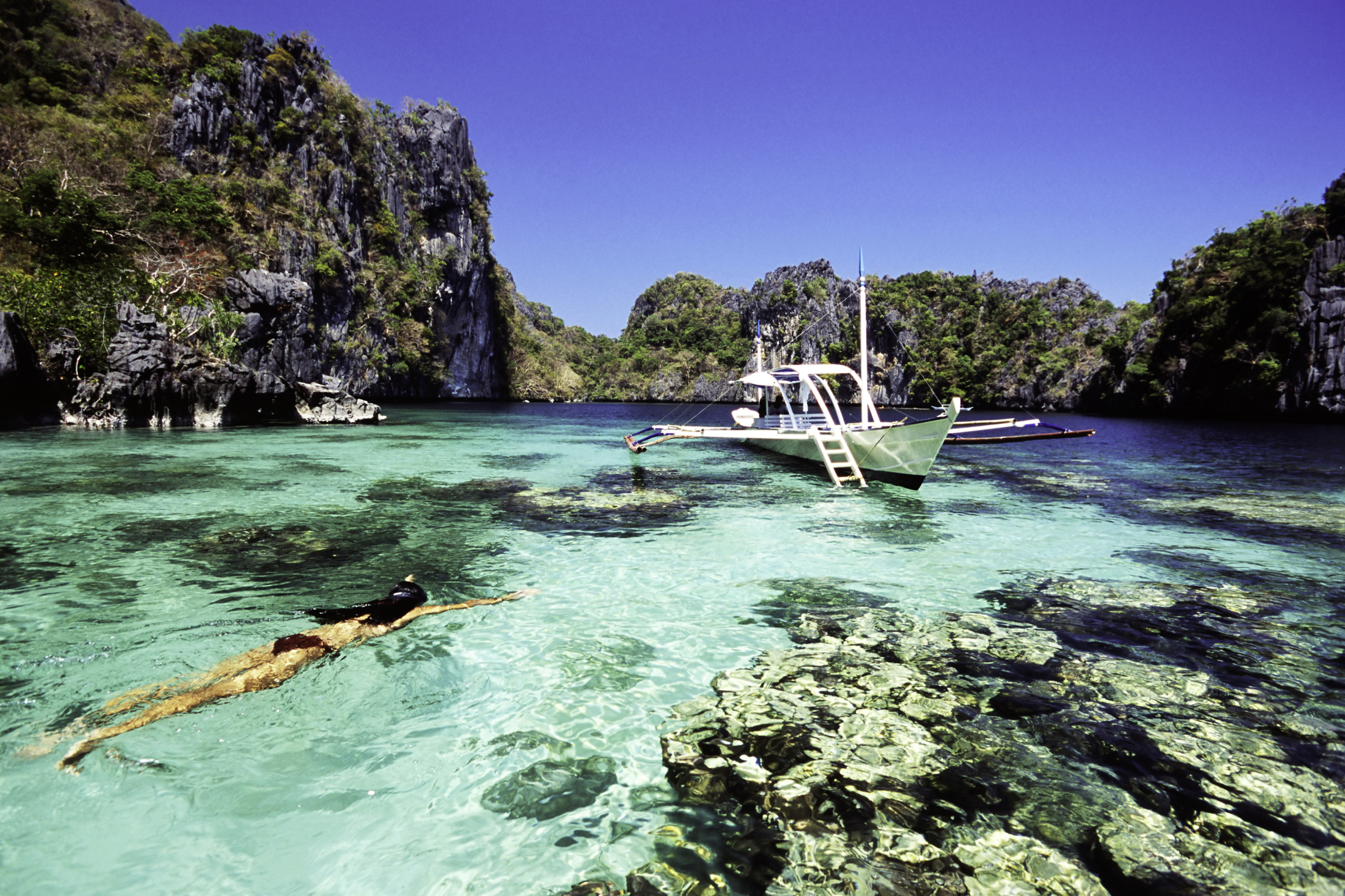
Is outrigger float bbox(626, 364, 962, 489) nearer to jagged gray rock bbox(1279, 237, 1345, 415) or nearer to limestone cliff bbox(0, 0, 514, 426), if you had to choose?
limestone cliff bbox(0, 0, 514, 426)

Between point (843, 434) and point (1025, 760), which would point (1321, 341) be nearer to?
point (843, 434)

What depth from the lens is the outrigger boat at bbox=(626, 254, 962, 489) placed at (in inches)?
453

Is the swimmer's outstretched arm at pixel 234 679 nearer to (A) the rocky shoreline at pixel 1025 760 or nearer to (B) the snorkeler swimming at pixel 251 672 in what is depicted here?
(B) the snorkeler swimming at pixel 251 672

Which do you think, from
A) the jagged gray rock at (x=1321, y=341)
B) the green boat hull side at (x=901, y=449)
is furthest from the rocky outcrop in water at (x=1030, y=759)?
the jagged gray rock at (x=1321, y=341)

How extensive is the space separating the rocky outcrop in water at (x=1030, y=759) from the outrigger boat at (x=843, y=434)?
5.76m

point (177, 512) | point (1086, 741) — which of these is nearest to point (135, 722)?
point (1086, 741)

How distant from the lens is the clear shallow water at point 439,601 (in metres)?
Answer: 2.47

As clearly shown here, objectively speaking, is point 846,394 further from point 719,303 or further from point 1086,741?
point 1086,741

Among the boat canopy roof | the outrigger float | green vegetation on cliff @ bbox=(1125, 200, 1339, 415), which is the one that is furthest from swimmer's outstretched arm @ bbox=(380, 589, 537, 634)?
green vegetation on cliff @ bbox=(1125, 200, 1339, 415)

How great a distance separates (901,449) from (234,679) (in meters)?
11.4

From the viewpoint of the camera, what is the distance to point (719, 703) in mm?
3621

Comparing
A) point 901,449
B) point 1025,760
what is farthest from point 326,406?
point 1025,760

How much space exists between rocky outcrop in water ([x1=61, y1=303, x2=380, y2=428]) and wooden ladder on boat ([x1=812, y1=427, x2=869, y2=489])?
2450 centimetres

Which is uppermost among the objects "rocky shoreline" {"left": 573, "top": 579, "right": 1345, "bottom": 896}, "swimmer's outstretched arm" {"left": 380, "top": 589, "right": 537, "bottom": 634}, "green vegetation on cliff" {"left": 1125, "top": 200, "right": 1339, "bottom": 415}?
"green vegetation on cliff" {"left": 1125, "top": 200, "right": 1339, "bottom": 415}
